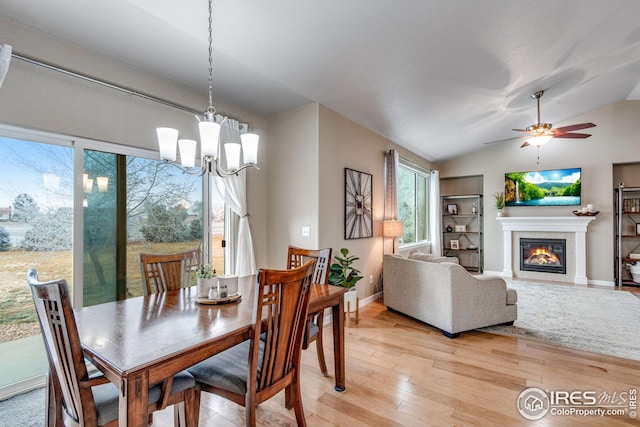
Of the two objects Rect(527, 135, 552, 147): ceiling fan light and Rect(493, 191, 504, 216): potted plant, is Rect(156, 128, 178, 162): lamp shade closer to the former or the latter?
Rect(527, 135, 552, 147): ceiling fan light

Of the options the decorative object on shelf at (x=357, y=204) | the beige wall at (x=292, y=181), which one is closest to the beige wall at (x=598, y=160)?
the decorative object on shelf at (x=357, y=204)

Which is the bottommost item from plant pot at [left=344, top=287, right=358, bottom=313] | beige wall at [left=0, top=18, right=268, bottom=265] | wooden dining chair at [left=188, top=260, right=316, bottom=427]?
plant pot at [left=344, top=287, right=358, bottom=313]

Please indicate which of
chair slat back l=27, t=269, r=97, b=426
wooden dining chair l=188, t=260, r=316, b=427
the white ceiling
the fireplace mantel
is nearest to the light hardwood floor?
wooden dining chair l=188, t=260, r=316, b=427

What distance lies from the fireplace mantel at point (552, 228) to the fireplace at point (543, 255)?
8.7 inches

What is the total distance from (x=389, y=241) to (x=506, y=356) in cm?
249

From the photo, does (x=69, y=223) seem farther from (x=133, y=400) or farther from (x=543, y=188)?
(x=543, y=188)

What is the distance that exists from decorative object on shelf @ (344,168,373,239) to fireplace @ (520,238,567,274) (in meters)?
4.11

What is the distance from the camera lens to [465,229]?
749 centimetres

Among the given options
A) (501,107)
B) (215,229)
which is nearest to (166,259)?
(215,229)

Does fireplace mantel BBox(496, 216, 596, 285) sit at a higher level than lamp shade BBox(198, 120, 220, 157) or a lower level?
lower

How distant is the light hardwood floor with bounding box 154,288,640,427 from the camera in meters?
2.02

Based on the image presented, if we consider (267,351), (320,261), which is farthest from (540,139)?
(267,351)

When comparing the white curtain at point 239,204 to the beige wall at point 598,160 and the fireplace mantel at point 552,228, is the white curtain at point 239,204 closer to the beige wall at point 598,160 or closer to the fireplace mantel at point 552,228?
the fireplace mantel at point 552,228

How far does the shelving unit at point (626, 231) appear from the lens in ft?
19.0
